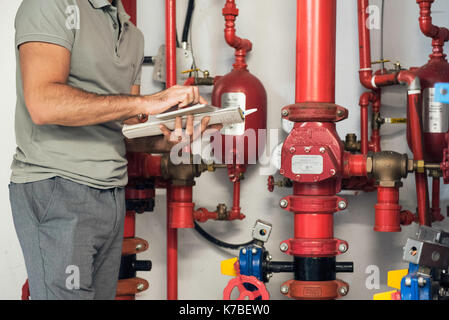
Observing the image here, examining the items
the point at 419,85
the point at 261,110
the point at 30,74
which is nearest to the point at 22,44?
the point at 30,74

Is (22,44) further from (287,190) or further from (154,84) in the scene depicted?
(287,190)

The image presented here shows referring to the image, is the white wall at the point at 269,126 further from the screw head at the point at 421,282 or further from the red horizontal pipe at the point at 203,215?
the screw head at the point at 421,282

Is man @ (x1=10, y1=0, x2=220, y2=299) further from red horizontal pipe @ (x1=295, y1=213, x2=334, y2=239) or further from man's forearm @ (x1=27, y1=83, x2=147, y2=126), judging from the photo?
red horizontal pipe @ (x1=295, y1=213, x2=334, y2=239)

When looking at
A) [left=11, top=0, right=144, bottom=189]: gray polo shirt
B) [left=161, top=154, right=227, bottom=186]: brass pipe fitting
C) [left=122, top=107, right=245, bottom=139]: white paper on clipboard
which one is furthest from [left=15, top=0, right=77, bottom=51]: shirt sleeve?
[left=161, top=154, right=227, bottom=186]: brass pipe fitting

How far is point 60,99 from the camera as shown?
1.15 metres

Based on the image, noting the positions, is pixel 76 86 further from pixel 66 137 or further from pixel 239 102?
pixel 239 102

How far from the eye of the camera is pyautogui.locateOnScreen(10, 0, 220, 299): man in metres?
1.17

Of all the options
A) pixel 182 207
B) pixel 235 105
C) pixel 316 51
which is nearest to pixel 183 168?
pixel 182 207

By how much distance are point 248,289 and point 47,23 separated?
0.76 meters

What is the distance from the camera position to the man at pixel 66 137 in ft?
3.83

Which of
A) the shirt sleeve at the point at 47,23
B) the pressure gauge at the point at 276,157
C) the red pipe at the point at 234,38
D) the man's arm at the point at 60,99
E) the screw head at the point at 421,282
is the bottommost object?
the screw head at the point at 421,282

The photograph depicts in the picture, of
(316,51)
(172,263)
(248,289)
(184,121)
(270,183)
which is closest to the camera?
(184,121)

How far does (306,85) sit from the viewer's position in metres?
1.60

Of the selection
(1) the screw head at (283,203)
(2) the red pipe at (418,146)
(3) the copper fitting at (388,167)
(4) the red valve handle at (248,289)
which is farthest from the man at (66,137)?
(2) the red pipe at (418,146)
